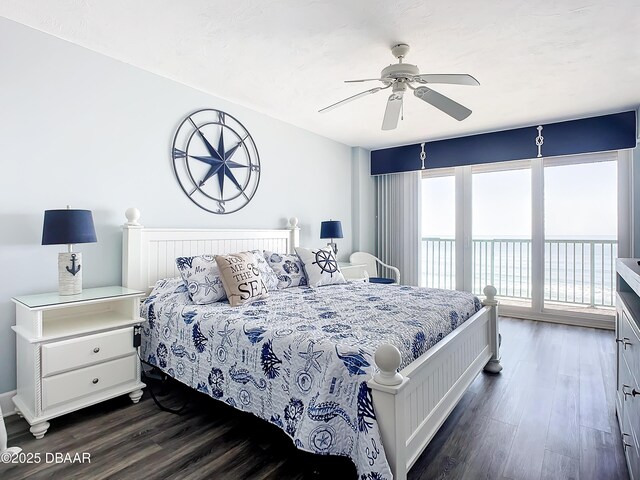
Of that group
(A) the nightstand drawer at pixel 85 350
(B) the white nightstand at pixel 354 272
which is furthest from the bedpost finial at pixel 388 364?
(B) the white nightstand at pixel 354 272

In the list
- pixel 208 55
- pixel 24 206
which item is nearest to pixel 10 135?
pixel 24 206

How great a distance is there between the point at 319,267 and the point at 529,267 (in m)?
3.10

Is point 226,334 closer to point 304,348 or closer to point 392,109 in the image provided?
point 304,348

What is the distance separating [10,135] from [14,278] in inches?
35.7

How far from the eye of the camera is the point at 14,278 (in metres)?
2.26

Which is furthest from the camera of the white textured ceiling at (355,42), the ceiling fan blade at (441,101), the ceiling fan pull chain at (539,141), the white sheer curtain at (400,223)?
the white sheer curtain at (400,223)

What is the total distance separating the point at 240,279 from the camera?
254 cm

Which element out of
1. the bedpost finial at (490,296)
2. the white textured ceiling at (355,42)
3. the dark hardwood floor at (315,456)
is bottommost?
the dark hardwood floor at (315,456)

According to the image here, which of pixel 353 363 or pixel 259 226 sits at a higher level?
pixel 259 226

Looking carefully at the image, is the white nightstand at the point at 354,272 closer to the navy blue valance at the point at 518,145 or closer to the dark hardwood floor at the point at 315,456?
the navy blue valance at the point at 518,145

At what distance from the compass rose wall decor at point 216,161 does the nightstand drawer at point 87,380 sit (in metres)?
1.52

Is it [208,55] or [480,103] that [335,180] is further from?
[208,55]

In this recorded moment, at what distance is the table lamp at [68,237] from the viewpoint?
2125mm

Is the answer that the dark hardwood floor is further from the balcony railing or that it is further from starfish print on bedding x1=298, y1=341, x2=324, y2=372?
the balcony railing
